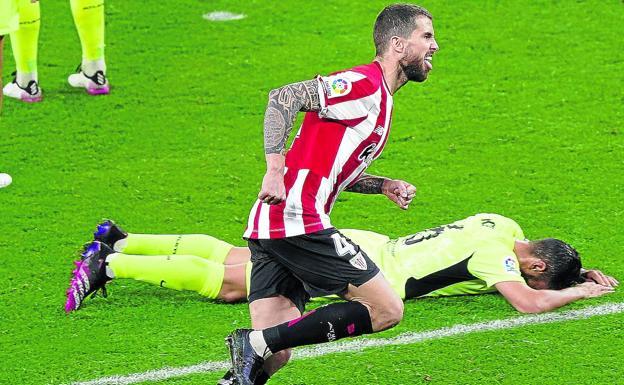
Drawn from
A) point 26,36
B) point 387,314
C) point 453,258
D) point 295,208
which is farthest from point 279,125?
point 26,36

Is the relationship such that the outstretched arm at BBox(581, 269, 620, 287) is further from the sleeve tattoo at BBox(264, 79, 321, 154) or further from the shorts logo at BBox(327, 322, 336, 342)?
the sleeve tattoo at BBox(264, 79, 321, 154)

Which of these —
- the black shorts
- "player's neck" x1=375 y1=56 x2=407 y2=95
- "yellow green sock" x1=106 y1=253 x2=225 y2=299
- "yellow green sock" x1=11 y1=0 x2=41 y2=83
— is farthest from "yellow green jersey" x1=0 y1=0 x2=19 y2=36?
"player's neck" x1=375 y1=56 x2=407 y2=95

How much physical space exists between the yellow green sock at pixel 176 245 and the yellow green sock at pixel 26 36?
9.42 ft

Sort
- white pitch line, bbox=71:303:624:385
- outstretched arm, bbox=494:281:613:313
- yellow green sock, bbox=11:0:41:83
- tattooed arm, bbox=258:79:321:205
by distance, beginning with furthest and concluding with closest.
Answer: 1. yellow green sock, bbox=11:0:41:83
2. outstretched arm, bbox=494:281:613:313
3. white pitch line, bbox=71:303:624:385
4. tattooed arm, bbox=258:79:321:205

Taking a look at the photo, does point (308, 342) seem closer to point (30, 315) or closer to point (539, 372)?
point (539, 372)

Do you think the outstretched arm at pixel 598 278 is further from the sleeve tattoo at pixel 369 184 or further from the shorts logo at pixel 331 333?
the shorts logo at pixel 331 333

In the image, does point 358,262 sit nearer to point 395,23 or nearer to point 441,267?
point 395,23

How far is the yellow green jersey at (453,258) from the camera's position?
622 centimetres

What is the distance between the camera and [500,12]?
10.8 metres

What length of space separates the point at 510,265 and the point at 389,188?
105cm

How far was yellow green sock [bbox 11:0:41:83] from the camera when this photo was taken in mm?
9078

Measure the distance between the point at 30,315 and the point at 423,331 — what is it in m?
2.03

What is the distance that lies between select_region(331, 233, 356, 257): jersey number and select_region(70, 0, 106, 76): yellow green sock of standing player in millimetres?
4753

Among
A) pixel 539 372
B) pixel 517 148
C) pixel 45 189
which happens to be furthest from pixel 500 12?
pixel 539 372
